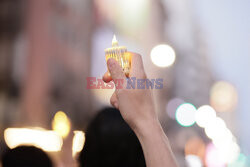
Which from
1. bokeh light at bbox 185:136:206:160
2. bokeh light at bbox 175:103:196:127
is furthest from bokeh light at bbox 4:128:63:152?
bokeh light at bbox 175:103:196:127

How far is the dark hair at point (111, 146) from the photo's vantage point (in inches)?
68.4

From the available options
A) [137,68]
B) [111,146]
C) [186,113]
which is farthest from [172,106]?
[137,68]

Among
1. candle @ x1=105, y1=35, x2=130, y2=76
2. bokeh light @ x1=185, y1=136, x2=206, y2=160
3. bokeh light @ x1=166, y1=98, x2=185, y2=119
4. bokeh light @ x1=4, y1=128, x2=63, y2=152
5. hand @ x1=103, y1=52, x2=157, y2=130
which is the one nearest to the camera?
hand @ x1=103, y1=52, x2=157, y2=130

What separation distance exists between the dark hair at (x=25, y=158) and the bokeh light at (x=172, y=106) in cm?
Answer: 4463

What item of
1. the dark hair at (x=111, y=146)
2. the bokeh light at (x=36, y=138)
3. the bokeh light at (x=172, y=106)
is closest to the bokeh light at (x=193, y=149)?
the bokeh light at (x=172, y=106)

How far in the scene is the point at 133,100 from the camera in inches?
60.1

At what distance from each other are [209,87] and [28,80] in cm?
5151

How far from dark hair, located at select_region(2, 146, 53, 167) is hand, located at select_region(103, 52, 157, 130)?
74 cm

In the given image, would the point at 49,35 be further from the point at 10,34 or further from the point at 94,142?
the point at 94,142

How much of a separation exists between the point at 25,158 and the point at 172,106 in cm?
4688

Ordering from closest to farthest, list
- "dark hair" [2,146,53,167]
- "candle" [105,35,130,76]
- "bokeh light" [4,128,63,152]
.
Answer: "candle" [105,35,130,76] → "dark hair" [2,146,53,167] → "bokeh light" [4,128,63,152]

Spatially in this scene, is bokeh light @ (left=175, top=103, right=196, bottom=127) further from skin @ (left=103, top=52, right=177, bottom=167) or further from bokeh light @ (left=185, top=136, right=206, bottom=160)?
skin @ (left=103, top=52, right=177, bottom=167)

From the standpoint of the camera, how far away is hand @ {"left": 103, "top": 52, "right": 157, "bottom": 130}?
1508mm

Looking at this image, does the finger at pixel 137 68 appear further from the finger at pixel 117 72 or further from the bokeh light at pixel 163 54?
the bokeh light at pixel 163 54
